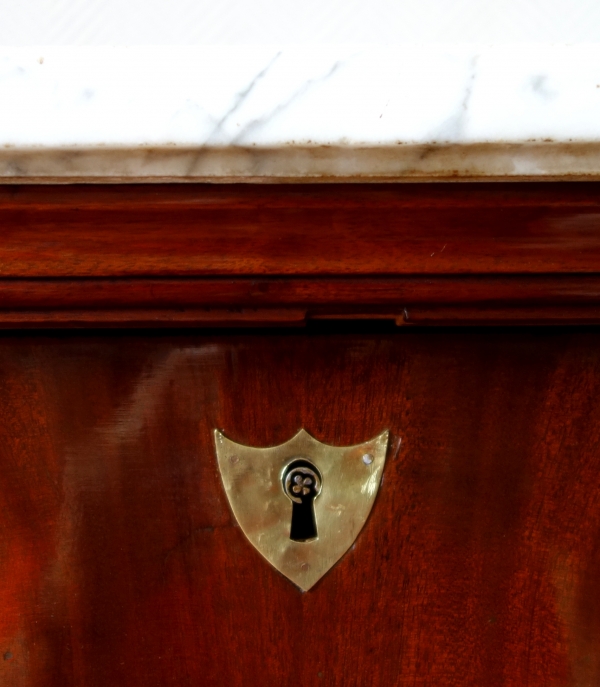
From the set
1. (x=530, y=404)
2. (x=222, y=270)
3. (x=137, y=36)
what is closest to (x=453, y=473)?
(x=530, y=404)

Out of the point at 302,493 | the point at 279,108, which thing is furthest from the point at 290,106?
the point at 302,493

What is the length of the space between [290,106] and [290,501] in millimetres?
188

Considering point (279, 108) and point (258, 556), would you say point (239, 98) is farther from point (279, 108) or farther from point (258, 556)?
point (258, 556)

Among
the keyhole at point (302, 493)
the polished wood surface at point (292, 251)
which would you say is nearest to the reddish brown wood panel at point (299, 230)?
the polished wood surface at point (292, 251)

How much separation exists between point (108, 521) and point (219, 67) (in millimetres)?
219

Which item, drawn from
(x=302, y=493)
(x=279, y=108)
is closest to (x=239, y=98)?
(x=279, y=108)

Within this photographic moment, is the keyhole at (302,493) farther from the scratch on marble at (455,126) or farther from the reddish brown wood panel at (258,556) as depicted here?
the scratch on marble at (455,126)

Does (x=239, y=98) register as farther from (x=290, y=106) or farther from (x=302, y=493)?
(x=302, y=493)

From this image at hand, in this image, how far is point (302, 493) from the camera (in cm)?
30

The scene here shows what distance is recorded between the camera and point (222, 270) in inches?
9.5

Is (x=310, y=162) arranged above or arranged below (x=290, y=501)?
above

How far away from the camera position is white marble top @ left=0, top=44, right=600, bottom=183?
21 cm

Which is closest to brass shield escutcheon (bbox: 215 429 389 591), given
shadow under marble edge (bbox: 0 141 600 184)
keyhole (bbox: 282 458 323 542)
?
keyhole (bbox: 282 458 323 542)

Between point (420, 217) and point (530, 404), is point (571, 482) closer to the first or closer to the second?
point (530, 404)
